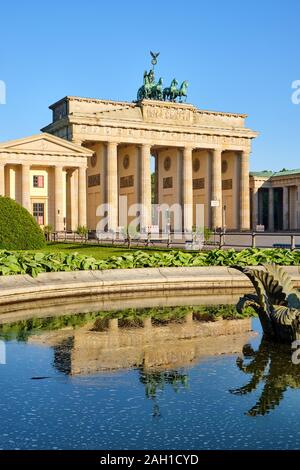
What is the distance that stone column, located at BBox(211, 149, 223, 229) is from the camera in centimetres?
8181

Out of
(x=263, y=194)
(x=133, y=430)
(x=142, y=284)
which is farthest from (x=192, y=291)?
(x=263, y=194)

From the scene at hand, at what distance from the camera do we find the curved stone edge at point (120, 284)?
655 inches

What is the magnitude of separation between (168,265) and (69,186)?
48.6 meters

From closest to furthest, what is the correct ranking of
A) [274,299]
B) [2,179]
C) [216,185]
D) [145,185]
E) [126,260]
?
[274,299] < [126,260] < [2,179] < [145,185] < [216,185]

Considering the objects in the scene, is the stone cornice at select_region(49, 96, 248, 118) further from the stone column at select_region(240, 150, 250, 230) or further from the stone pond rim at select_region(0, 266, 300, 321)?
the stone pond rim at select_region(0, 266, 300, 321)

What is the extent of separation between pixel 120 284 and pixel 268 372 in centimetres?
918

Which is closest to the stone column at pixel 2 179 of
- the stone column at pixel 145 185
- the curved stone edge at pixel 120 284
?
the stone column at pixel 145 185

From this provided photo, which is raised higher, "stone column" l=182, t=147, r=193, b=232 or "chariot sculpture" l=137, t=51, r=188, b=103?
"chariot sculpture" l=137, t=51, r=188, b=103

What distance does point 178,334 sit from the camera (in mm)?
12641

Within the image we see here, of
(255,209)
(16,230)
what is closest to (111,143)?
(255,209)

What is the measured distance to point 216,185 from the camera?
8212 centimetres

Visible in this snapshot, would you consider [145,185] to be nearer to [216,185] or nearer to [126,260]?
[216,185]

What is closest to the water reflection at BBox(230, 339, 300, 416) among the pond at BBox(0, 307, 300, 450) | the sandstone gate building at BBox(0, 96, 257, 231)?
the pond at BBox(0, 307, 300, 450)

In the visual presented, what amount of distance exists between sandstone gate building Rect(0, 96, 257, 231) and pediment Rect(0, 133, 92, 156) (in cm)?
10
